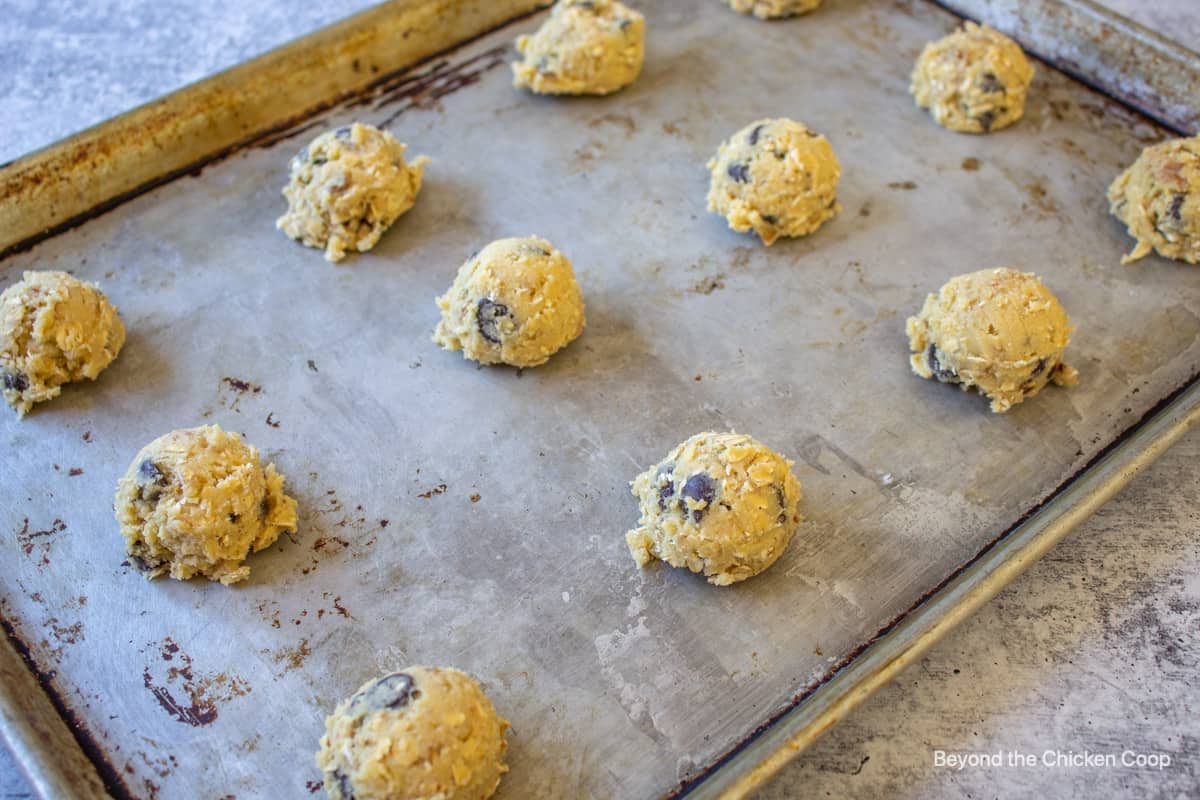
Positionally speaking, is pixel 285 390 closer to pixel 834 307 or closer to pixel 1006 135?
pixel 834 307

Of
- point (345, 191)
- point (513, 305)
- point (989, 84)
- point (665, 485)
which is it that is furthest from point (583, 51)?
point (665, 485)

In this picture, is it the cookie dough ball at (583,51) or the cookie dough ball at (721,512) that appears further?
the cookie dough ball at (583,51)

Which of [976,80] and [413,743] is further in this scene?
[976,80]

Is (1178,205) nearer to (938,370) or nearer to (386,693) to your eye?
(938,370)

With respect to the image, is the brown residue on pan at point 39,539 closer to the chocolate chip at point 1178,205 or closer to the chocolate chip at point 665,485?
the chocolate chip at point 665,485

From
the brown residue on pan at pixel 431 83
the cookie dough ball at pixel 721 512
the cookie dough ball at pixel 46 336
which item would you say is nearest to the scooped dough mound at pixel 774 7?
the brown residue on pan at pixel 431 83

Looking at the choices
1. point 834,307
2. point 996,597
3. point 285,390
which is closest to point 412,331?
point 285,390

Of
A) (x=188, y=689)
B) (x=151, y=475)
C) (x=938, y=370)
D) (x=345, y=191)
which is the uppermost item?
(x=345, y=191)
